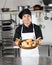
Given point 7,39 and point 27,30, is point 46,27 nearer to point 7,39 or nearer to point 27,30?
point 7,39

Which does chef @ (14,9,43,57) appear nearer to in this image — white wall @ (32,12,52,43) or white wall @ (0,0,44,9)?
white wall @ (32,12,52,43)

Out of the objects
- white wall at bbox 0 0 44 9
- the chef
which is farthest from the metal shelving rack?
the chef

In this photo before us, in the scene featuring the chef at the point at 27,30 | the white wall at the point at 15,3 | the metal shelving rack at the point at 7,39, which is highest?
the white wall at the point at 15,3

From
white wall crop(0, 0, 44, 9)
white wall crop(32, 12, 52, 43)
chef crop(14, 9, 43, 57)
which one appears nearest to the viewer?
chef crop(14, 9, 43, 57)

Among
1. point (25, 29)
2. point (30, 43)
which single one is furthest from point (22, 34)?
point (30, 43)

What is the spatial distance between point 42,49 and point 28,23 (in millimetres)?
1729

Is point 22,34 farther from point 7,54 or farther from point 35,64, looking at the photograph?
point 7,54

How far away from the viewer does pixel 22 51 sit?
2854 millimetres

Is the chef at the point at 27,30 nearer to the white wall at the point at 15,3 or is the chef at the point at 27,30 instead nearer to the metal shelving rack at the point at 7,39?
the metal shelving rack at the point at 7,39

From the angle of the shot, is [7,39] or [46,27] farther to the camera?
[46,27]

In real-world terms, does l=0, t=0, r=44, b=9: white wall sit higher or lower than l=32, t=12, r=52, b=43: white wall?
higher

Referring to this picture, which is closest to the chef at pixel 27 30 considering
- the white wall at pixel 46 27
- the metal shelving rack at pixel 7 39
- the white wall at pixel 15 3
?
the metal shelving rack at pixel 7 39

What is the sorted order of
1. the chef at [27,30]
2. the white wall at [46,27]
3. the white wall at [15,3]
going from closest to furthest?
the chef at [27,30]
the white wall at [46,27]
the white wall at [15,3]

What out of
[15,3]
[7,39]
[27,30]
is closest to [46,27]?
[7,39]
